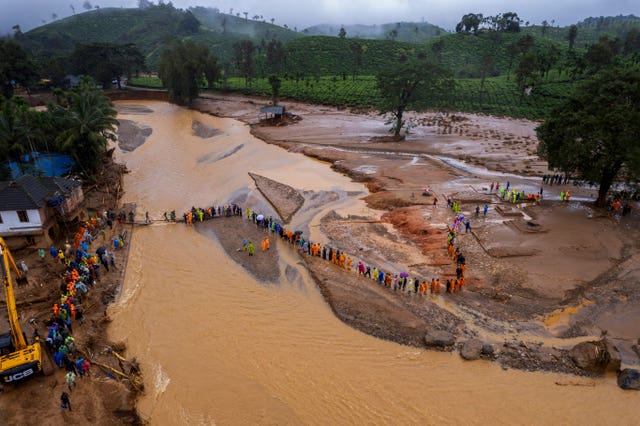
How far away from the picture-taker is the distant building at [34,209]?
26.1m

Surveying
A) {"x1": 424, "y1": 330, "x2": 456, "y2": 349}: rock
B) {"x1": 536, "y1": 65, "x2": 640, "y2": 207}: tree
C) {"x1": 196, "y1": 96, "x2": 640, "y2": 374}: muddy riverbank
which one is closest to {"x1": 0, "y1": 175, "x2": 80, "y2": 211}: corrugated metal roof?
{"x1": 196, "y1": 96, "x2": 640, "y2": 374}: muddy riverbank

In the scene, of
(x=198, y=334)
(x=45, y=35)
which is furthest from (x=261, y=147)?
(x=45, y=35)

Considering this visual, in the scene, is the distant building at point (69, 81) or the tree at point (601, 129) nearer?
the tree at point (601, 129)

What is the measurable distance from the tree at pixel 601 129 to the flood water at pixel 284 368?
58.8 ft

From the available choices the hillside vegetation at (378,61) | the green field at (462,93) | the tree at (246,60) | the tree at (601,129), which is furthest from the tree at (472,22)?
the tree at (601,129)

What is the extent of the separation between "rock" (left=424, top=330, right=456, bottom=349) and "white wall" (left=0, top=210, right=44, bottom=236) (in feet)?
83.5

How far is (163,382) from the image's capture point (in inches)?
717

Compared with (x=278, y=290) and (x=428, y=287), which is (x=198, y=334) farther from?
(x=428, y=287)

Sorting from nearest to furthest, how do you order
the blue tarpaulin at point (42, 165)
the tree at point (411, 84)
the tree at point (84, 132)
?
the blue tarpaulin at point (42, 165) < the tree at point (84, 132) < the tree at point (411, 84)

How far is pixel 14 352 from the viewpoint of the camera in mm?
17219

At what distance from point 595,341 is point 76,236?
31.7 m

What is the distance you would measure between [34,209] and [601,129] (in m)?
39.4

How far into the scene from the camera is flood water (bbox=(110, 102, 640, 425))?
16.7m

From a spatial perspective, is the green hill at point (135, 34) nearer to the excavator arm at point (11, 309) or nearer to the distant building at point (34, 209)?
the distant building at point (34, 209)
